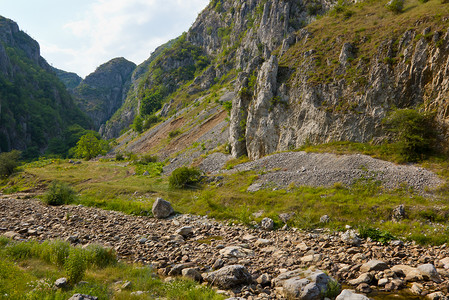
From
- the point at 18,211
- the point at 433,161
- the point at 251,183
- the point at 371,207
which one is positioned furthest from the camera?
the point at 251,183

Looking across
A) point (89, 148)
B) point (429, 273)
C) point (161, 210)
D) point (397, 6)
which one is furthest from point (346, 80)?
point (89, 148)

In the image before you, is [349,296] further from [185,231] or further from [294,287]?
[185,231]

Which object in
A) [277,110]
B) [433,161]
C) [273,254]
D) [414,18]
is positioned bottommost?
[273,254]

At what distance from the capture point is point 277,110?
134 ft

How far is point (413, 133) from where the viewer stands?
24578 mm

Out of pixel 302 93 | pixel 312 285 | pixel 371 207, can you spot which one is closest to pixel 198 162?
pixel 302 93

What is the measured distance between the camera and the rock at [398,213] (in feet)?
54.3

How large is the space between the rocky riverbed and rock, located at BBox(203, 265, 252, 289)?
0.13 feet

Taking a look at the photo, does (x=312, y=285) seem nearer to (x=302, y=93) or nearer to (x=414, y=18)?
(x=302, y=93)

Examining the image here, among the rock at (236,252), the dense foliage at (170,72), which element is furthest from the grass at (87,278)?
the dense foliage at (170,72)

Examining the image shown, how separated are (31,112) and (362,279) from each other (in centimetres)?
20026

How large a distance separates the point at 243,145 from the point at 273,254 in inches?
1244

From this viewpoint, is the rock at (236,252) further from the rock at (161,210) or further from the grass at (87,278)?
the rock at (161,210)

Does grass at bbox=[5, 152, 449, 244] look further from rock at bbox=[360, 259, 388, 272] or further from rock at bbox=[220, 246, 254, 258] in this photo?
rock at bbox=[220, 246, 254, 258]
